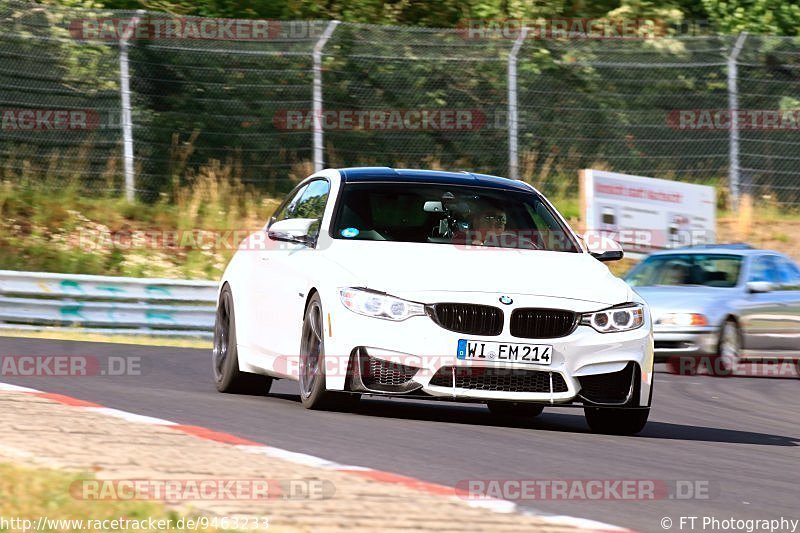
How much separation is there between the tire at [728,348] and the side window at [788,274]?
3.85 ft

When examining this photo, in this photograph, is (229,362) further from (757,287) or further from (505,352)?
(757,287)

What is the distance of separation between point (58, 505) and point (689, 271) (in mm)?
13829

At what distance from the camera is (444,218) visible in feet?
33.7

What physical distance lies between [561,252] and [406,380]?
5.32 ft

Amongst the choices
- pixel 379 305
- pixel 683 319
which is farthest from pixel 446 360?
pixel 683 319

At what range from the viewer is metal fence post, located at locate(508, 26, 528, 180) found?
24.5 metres

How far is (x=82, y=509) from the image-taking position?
5590 millimetres

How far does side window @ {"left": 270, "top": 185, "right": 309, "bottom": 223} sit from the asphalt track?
126 cm

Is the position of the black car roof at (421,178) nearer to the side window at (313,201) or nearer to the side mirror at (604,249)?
the side window at (313,201)

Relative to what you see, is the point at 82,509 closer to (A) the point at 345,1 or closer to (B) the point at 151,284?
(B) the point at 151,284

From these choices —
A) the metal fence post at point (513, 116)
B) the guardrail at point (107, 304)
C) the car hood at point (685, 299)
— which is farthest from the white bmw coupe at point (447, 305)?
the metal fence post at point (513, 116)

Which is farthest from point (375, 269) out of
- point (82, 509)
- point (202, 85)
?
point (202, 85)

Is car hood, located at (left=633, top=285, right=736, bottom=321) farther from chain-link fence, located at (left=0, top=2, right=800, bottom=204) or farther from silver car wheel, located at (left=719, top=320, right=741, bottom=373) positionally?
chain-link fence, located at (left=0, top=2, right=800, bottom=204)

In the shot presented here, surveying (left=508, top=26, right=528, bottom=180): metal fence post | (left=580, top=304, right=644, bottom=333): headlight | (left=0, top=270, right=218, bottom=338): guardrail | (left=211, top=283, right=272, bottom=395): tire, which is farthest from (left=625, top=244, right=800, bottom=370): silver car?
(left=580, top=304, right=644, bottom=333): headlight
